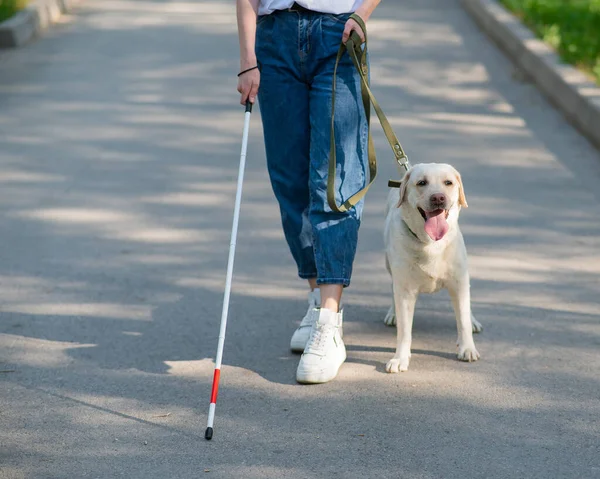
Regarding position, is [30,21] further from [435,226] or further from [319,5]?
[435,226]

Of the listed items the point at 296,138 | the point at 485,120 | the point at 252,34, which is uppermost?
the point at 252,34

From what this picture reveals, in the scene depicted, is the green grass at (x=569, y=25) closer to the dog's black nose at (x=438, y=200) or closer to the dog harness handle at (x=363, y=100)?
the dog harness handle at (x=363, y=100)

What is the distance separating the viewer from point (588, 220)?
6859 millimetres

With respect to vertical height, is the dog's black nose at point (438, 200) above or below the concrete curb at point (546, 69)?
above

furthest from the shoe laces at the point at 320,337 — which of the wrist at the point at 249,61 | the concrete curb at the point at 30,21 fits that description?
the concrete curb at the point at 30,21

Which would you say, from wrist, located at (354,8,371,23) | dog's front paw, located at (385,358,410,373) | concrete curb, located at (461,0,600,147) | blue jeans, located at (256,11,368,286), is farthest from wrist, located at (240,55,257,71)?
concrete curb, located at (461,0,600,147)

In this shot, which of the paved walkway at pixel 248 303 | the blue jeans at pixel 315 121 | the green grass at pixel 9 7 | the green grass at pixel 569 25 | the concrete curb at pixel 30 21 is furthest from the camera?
the green grass at pixel 9 7

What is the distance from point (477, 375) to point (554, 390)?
328mm

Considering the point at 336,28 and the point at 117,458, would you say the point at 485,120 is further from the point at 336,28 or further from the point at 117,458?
the point at 117,458

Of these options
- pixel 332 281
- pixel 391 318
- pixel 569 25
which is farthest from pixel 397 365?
pixel 569 25

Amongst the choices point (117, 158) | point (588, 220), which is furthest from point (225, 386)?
point (117, 158)

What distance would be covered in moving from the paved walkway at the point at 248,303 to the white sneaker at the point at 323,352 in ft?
0.18

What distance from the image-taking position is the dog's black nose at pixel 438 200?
4340 mm

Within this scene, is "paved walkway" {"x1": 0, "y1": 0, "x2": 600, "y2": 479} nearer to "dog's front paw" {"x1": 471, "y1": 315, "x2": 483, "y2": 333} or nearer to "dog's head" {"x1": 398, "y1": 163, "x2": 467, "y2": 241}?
"dog's front paw" {"x1": 471, "y1": 315, "x2": 483, "y2": 333}
